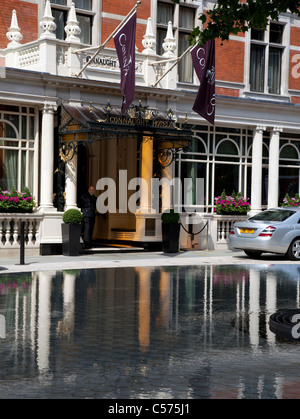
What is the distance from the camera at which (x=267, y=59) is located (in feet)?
88.0

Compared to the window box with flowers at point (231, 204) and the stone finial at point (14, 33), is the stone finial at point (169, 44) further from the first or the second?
the window box with flowers at point (231, 204)

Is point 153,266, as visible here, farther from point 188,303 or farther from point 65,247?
point 188,303

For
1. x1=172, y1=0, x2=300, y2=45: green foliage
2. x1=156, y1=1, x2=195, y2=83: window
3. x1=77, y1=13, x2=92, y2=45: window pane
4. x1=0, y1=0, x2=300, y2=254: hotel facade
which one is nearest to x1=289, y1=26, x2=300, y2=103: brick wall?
x1=0, y1=0, x2=300, y2=254: hotel facade

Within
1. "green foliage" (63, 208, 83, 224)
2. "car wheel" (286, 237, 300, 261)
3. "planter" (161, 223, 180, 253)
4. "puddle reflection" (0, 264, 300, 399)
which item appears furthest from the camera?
"planter" (161, 223, 180, 253)

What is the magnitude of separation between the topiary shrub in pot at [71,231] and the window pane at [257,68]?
992cm

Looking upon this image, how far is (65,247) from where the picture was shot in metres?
20.2

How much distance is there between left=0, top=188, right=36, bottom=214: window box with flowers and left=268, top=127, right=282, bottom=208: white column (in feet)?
31.9

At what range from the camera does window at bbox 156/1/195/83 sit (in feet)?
79.5

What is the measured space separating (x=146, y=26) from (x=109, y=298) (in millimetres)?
13504

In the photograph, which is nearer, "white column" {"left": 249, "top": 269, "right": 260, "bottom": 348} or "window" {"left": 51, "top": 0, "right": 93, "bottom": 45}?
"white column" {"left": 249, "top": 269, "right": 260, "bottom": 348}

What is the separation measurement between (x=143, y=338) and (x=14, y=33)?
1378 cm

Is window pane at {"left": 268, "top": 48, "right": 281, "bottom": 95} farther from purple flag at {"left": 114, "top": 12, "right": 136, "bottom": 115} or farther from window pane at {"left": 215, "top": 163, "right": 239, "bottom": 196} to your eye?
purple flag at {"left": 114, "top": 12, "right": 136, "bottom": 115}

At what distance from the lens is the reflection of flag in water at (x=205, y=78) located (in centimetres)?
2125

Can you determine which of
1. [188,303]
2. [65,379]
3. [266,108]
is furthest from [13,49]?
[65,379]
